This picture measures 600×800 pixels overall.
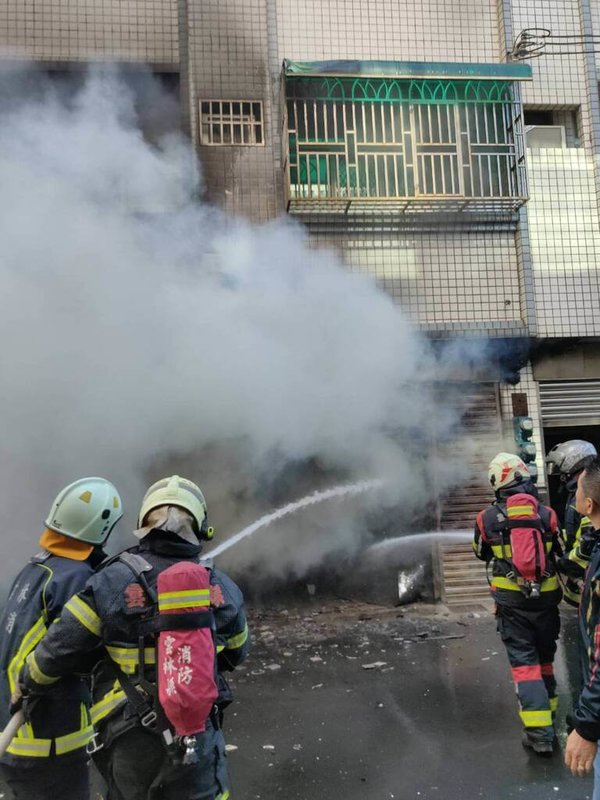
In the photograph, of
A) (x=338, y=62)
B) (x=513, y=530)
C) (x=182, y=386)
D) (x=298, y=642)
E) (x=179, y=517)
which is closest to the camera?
(x=179, y=517)

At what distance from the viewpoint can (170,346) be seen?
6309 millimetres

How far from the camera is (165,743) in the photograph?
78.2 inches

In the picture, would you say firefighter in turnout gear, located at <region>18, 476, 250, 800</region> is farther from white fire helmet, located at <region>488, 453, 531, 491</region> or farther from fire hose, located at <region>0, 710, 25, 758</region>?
white fire helmet, located at <region>488, 453, 531, 491</region>

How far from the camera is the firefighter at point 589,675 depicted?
83.4 inches

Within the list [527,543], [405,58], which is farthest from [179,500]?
[405,58]

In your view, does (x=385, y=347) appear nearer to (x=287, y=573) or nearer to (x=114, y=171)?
(x=287, y=573)

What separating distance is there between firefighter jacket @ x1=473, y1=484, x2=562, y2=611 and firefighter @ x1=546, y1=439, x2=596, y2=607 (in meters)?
0.09

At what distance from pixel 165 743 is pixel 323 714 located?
2.59 meters

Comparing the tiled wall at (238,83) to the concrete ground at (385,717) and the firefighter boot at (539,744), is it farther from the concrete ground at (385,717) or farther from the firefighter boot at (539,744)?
the firefighter boot at (539,744)

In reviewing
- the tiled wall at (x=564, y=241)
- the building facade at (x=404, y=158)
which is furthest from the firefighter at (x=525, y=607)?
the tiled wall at (x=564, y=241)

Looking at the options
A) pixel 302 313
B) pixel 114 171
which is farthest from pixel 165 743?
pixel 114 171

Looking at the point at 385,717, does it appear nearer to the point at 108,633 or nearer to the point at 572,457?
the point at 572,457

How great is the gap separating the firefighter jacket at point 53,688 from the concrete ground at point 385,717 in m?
1.34

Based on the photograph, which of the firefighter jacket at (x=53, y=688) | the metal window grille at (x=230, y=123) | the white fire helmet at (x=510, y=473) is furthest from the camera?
the metal window grille at (x=230, y=123)
